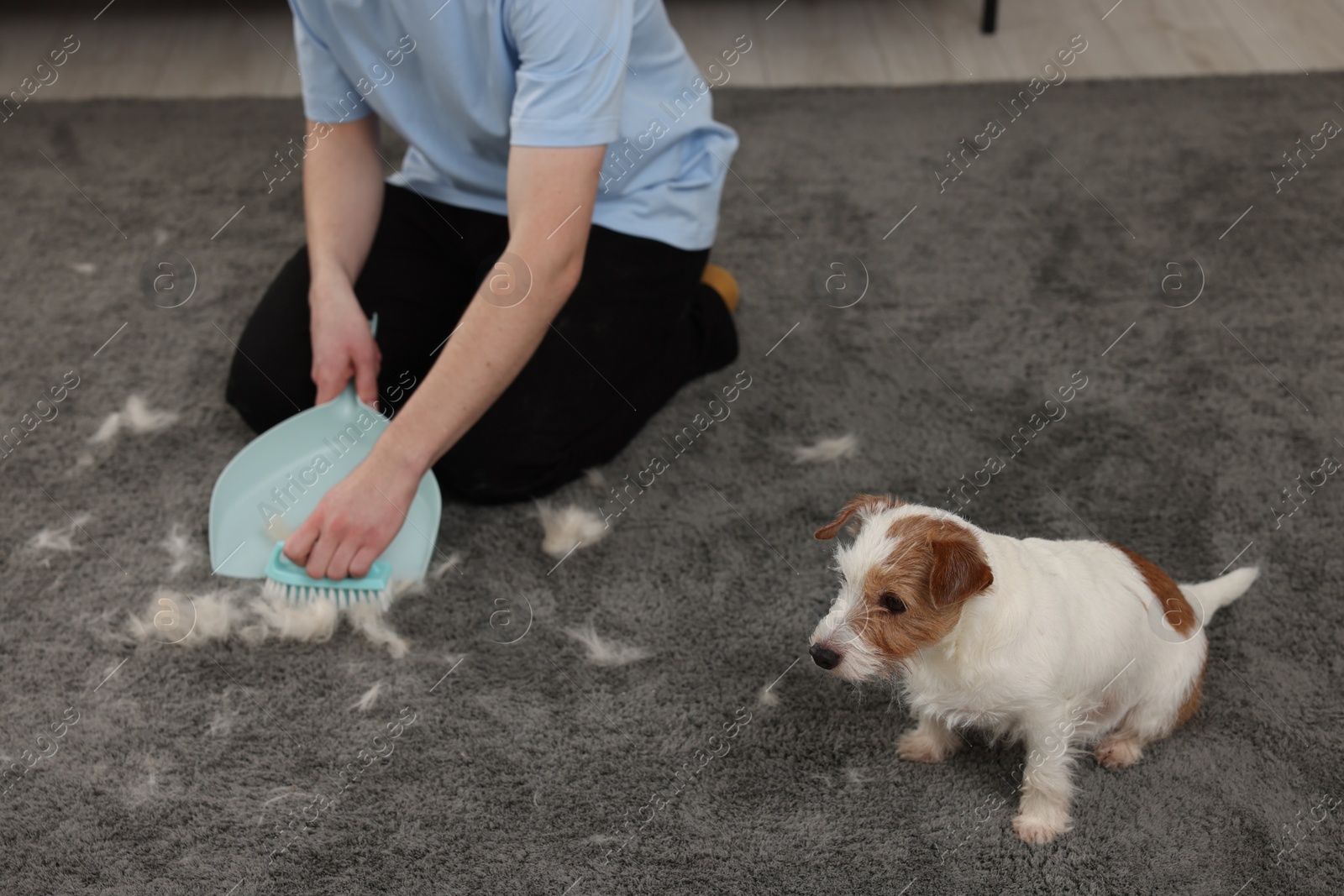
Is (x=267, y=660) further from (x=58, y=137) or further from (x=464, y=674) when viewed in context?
(x=58, y=137)

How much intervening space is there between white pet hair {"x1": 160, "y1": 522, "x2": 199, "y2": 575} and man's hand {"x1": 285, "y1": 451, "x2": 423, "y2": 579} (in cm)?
23

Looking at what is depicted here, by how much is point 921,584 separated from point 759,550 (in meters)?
0.46

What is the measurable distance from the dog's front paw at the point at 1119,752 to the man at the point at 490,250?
2.27ft

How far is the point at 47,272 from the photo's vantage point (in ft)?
5.85

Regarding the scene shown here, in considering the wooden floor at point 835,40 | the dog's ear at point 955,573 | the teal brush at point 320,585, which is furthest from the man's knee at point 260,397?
the wooden floor at point 835,40

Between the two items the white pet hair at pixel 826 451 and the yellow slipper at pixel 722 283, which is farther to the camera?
the yellow slipper at pixel 722 283

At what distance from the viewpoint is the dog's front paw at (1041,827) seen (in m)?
0.99

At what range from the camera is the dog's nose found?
880 mm

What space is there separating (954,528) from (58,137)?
2082 millimetres

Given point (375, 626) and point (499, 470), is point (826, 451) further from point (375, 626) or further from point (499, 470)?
point (375, 626)

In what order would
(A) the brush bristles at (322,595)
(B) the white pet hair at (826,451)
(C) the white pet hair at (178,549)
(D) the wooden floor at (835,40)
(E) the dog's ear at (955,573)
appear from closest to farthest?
(E) the dog's ear at (955,573), (A) the brush bristles at (322,595), (C) the white pet hair at (178,549), (B) the white pet hair at (826,451), (D) the wooden floor at (835,40)

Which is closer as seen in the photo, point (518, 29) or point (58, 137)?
point (518, 29)

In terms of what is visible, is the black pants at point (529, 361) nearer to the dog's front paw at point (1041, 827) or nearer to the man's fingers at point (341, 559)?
the man's fingers at point (341, 559)

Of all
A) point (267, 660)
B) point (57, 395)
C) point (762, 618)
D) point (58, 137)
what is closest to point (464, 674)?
point (267, 660)
